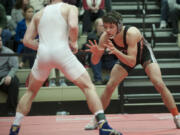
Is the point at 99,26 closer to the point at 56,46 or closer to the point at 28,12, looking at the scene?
the point at 28,12

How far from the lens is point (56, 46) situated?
15.7 ft

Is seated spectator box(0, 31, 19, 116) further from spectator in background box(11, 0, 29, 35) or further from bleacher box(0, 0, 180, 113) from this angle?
spectator in background box(11, 0, 29, 35)

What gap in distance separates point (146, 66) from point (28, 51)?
135 inches

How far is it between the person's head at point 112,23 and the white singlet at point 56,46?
2.32 ft

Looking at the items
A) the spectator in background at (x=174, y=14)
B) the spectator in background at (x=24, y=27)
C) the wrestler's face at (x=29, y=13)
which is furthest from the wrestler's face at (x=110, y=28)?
the spectator in background at (x=174, y=14)

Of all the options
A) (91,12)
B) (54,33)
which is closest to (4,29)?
(91,12)

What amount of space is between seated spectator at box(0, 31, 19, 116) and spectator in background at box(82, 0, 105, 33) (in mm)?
1951

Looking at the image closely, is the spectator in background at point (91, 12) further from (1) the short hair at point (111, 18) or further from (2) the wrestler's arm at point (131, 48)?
(1) the short hair at point (111, 18)

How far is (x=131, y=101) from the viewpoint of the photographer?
324 inches

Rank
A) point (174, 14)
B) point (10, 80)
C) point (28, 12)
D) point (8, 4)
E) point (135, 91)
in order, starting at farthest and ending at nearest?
point (8, 4)
point (174, 14)
point (28, 12)
point (135, 91)
point (10, 80)

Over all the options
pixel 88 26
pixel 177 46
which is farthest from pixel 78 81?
pixel 177 46

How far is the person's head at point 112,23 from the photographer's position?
5.36 m

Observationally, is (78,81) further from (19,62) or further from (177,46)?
(177,46)

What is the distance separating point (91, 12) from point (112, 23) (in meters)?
4.10
